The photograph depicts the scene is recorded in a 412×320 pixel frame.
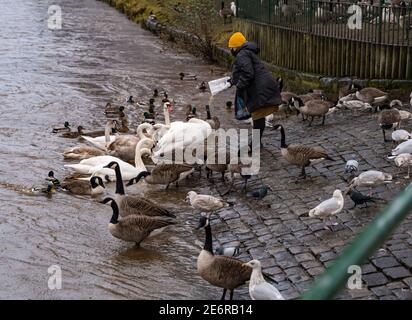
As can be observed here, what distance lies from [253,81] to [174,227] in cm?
374

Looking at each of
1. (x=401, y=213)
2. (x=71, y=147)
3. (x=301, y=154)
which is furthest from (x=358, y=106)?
(x=401, y=213)

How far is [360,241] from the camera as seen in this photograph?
172 centimetres

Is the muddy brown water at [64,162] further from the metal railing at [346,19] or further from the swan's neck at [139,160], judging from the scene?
the metal railing at [346,19]

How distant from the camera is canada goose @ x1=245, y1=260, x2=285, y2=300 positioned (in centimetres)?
689

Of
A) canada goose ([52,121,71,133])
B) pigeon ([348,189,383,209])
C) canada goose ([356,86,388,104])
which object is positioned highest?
canada goose ([356,86,388,104])

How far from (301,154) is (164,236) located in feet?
8.92

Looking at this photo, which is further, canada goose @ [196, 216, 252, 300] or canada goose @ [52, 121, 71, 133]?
canada goose @ [52, 121, 71, 133]

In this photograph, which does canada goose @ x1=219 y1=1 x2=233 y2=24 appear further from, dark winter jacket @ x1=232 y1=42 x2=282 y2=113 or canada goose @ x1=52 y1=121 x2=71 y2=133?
dark winter jacket @ x1=232 y1=42 x2=282 y2=113

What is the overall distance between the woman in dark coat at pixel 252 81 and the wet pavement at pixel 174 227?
97cm

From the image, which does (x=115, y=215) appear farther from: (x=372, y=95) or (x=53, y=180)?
(x=372, y=95)

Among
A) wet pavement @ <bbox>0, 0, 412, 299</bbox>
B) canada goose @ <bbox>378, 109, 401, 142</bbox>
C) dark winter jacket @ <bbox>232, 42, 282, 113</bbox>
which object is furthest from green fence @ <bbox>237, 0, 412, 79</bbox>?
dark winter jacket @ <bbox>232, 42, 282, 113</bbox>

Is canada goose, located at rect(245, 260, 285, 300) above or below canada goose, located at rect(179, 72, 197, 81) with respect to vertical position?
above

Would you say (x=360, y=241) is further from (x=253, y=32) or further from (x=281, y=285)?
(x=253, y=32)

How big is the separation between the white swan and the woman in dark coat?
85.4 inches
